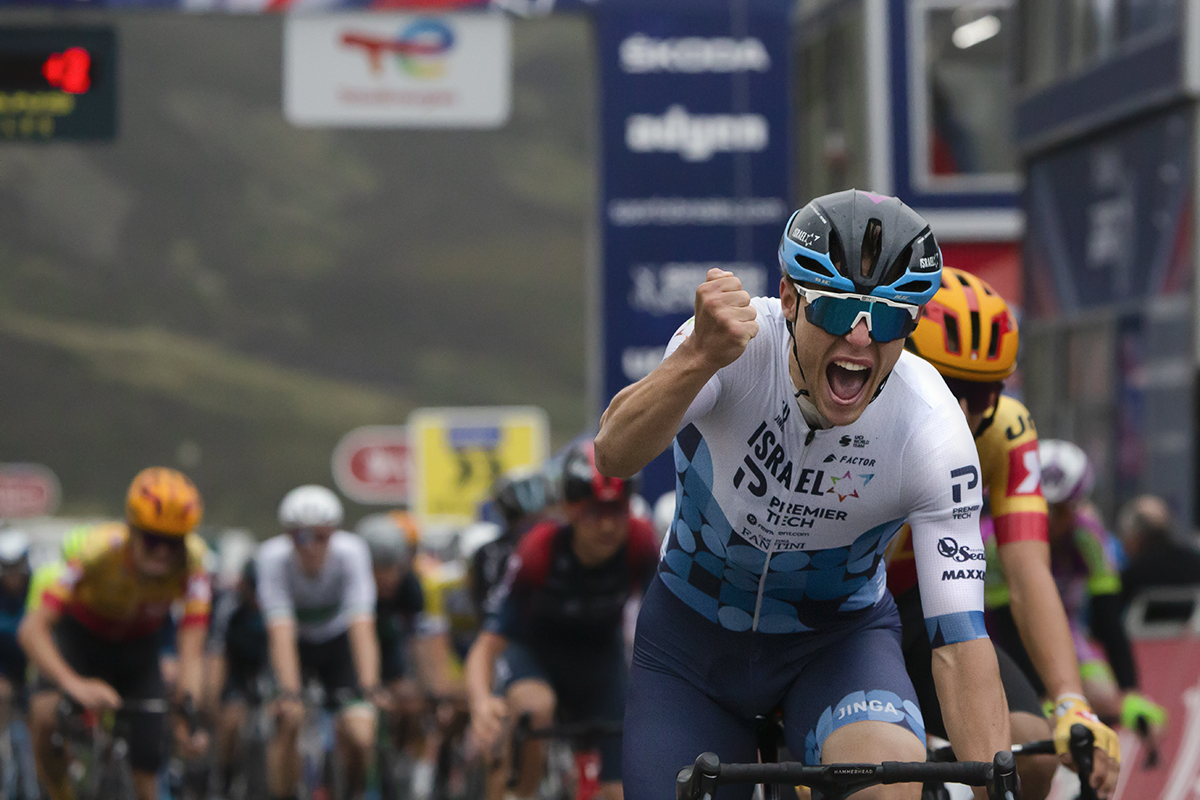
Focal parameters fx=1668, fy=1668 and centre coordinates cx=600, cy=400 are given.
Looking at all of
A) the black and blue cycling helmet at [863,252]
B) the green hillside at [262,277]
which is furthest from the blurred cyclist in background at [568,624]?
the green hillside at [262,277]

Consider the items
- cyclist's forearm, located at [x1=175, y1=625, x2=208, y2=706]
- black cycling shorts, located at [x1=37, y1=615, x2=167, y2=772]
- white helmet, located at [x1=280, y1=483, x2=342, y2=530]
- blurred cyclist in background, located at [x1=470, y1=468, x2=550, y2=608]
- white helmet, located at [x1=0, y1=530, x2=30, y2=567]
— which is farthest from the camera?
white helmet, located at [x1=0, y1=530, x2=30, y2=567]

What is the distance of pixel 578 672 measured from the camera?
24.0 feet

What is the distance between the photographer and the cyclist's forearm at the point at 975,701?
354 cm

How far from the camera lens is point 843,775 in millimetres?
3324

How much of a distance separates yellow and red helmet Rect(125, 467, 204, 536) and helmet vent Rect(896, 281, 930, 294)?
483 cm

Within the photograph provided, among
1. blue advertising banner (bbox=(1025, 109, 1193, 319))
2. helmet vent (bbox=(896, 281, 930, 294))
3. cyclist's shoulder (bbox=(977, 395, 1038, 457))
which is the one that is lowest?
cyclist's shoulder (bbox=(977, 395, 1038, 457))

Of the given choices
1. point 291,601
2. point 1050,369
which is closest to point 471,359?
point 1050,369

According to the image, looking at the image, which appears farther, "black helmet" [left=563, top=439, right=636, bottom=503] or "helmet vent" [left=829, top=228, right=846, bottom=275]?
"black helmet" [left=563, top=439, right=636, bottom=503]

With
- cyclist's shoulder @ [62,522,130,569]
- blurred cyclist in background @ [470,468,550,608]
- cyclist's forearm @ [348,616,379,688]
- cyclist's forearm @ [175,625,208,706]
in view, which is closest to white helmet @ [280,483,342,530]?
cyclist's forearm @ [348,616,379,688]

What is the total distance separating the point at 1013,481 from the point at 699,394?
1.46 metres

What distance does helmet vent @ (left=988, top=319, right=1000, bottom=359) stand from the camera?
442cm

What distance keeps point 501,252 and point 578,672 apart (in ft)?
260

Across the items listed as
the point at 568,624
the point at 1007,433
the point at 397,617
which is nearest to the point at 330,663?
the point at 397,617

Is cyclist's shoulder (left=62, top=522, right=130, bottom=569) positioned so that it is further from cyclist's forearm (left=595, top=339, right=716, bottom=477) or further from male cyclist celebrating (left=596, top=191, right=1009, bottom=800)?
cyclist's forearm (left=595, top=339, right=716, bottom=477)
